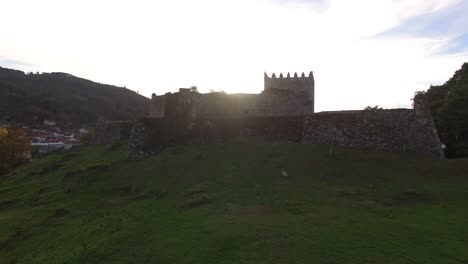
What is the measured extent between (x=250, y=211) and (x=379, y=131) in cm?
1509

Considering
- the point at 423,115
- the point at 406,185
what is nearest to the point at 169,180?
the point at 406,185

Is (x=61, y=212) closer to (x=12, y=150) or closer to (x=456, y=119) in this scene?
(x=456, y=119)

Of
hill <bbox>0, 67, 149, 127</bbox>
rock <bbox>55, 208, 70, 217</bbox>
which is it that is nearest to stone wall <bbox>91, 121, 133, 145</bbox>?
rock <bbox>55, 208, 70, 217</bbox>

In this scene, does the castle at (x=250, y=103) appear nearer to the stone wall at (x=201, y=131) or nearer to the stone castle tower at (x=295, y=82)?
the stone wall at (x=201, y=131)

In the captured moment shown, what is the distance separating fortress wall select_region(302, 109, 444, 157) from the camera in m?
28.8

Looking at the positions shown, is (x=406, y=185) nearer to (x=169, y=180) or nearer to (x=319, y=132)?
(x=319, y=132)

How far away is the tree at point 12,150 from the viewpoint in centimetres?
5409

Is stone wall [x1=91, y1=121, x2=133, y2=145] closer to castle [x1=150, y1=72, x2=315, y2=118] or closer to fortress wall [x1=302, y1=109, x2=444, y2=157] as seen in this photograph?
castle [x1=150, y1=72, x2=315, y2=118]

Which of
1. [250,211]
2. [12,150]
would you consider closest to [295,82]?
[250,211]

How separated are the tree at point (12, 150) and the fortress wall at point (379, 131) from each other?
42.6 m

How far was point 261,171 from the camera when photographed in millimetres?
25531

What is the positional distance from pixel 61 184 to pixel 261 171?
16.6 m

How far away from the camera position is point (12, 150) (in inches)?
2199

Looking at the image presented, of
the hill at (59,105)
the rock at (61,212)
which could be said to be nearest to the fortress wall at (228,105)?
the rock at (61,212)
